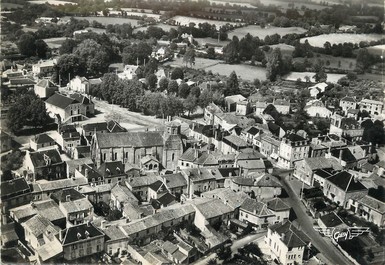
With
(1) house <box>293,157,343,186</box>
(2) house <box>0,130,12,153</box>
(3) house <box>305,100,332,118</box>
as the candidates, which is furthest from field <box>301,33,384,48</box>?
(2) house <box>0,130,12,153</box>

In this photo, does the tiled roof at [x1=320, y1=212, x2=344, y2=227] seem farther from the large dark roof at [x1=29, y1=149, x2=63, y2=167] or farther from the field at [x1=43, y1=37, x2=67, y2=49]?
the field at [x1=43, y1=37, x2=67, y2=49]

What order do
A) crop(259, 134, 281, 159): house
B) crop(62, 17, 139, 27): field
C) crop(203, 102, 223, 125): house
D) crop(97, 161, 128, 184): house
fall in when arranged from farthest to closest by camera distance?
crop(62, 17, 139, 27): field → crop(203, 102, 223, 125): house → crop(259, 134, 281, 159): house → crop(97, 161, 128, 184): house

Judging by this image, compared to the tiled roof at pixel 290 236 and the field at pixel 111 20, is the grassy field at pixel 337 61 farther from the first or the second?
the tiled roof at pixel 290 236

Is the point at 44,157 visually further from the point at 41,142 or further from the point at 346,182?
the point at 346,182

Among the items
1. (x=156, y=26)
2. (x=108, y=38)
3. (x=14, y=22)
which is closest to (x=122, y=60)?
(x=108, y=38)

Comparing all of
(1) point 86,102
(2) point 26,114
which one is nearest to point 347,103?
(1) point 86,102

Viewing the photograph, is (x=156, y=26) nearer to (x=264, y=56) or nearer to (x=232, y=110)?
(x=264, y=56)

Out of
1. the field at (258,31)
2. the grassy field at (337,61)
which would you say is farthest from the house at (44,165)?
the field at (258,31)
